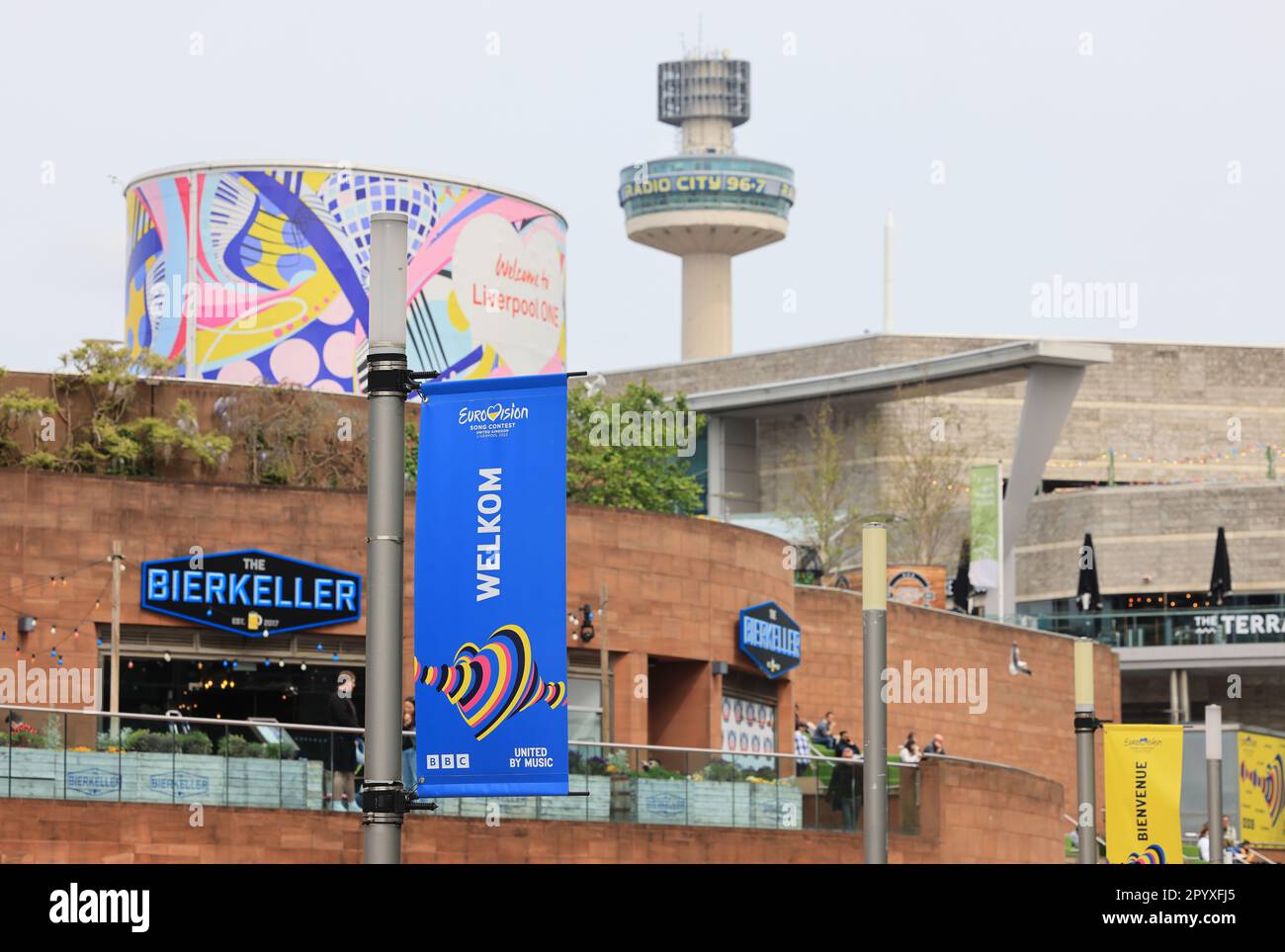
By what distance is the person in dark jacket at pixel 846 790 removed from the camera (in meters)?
36.0

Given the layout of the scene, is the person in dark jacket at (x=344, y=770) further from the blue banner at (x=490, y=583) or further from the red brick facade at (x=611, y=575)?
the blue banner at (x=490, y=583)

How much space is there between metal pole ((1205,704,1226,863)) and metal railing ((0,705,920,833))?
6.11m

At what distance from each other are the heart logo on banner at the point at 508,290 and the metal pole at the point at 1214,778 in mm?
26047

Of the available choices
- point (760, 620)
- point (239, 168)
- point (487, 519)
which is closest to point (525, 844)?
point (760, 620)

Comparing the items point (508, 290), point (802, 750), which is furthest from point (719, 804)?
point (508, 290)

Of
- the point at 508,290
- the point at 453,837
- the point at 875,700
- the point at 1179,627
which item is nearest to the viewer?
the point at 875,700

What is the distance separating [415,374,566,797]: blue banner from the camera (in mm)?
12703

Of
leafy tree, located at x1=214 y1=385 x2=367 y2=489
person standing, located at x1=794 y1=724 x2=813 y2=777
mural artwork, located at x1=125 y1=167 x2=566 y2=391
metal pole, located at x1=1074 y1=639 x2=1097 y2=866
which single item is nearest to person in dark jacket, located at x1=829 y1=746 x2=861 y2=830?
person standing, located at x1=794 y1=724 x2=813 y2=777

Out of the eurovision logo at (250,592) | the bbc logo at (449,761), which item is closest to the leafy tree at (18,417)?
the eurovision logo at (250,592)

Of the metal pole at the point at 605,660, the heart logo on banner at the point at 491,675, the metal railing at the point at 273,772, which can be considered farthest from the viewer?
the metal pole at the point at 605,660

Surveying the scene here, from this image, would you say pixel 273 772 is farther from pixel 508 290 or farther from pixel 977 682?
pixel 977 682

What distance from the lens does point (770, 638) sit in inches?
1767

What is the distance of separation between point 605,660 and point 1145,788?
15354 millimetres
